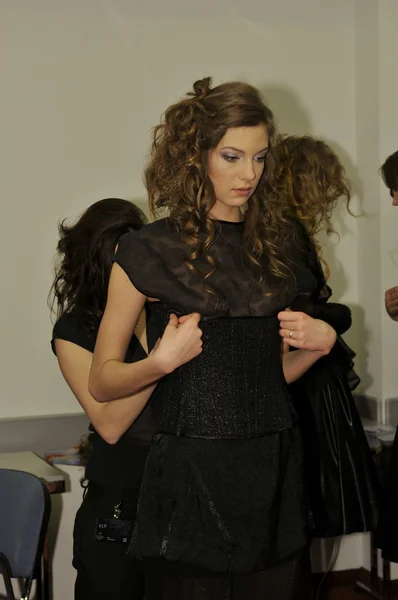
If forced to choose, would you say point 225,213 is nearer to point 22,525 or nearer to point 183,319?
point 183,319

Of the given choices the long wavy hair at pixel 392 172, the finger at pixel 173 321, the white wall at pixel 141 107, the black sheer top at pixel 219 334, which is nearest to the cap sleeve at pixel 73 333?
the black sheer top at pixel 219 334

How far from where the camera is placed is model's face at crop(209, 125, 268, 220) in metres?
1.66

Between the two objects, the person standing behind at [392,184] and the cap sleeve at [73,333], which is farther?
the person standing behind at [392,184]

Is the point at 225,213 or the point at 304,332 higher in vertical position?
the point at 225,213

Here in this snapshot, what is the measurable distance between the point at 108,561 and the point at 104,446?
257 mm

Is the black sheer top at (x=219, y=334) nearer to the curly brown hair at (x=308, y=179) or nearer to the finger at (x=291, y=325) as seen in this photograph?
the finger at (x=291, y=325)

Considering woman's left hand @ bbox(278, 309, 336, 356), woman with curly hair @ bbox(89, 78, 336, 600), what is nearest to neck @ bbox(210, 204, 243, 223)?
woman with curly hair @ bbox(89, 78, 336, 600)

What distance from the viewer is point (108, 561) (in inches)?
77.9

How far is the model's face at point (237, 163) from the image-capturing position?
1.66 m

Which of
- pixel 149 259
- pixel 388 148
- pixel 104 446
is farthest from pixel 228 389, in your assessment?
pixel 388 148

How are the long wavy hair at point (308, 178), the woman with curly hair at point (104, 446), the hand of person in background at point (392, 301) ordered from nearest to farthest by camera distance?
the woman with curly hair at point (104, 446), the long wavy hair at point (308, 178), the hand of person in background at point (392, 301)

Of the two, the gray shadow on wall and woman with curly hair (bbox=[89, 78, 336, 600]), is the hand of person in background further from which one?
woman with curly hair (bbox=[89, 78, 336, 600])

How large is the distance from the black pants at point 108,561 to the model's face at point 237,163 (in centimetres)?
73

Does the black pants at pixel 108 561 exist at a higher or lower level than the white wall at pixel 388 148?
lower
